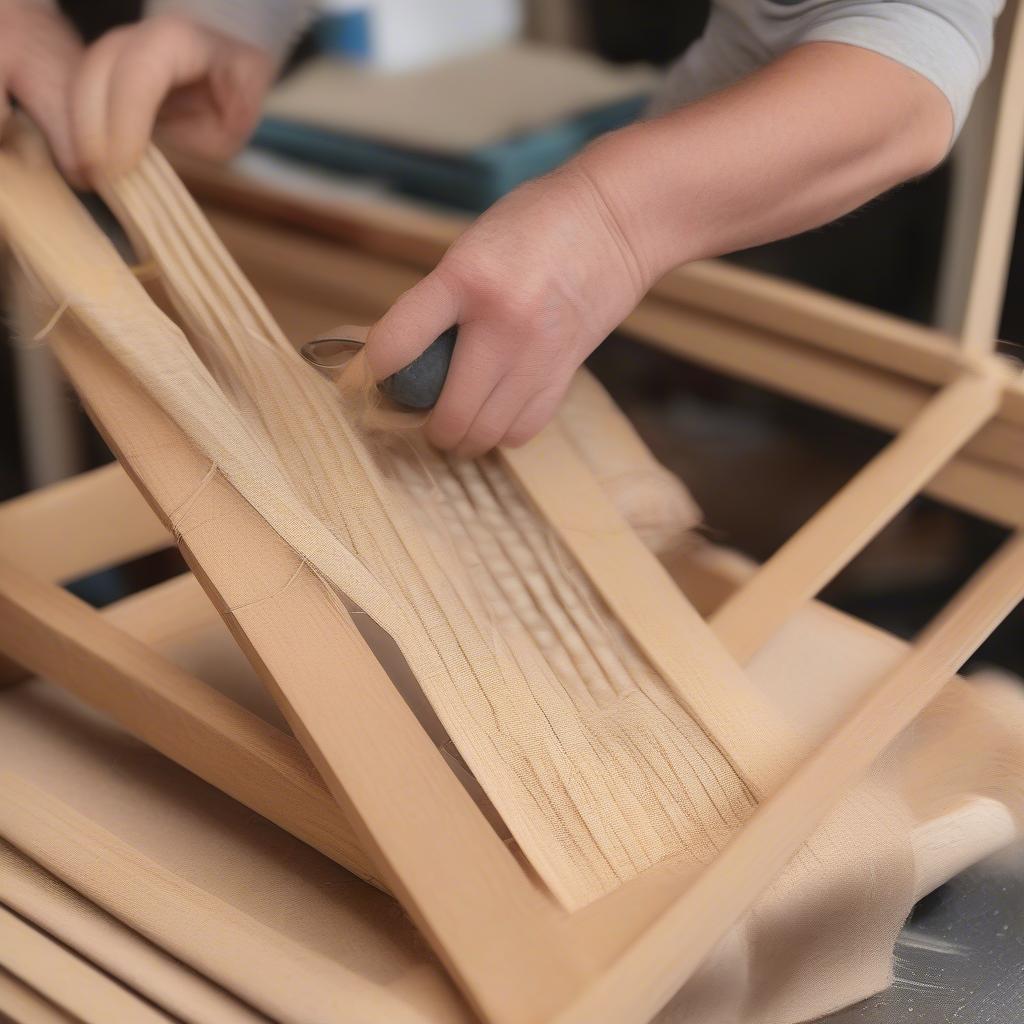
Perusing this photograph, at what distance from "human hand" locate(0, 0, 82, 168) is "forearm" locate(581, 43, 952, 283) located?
0.93 feet

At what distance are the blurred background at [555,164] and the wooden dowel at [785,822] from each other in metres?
0.50

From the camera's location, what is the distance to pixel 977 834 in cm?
49

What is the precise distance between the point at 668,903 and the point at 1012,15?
512mm

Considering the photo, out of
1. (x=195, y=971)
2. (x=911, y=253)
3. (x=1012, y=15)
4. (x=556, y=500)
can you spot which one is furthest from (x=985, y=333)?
(x=911, y=253)

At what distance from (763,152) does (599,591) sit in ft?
0.67

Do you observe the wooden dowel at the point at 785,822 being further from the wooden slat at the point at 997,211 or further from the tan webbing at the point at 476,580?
the wooden slat at the point at 997,211

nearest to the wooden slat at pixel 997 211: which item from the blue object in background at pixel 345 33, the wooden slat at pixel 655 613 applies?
the wooden slat at pixel 655 613

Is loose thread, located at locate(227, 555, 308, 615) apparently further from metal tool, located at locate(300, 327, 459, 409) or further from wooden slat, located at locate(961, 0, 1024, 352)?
wooden slat, located at locate(961, 0, 1024, 352)

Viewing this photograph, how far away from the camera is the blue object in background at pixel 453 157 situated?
3.67ft

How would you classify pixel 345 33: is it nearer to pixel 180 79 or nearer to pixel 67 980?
pixel 180 79

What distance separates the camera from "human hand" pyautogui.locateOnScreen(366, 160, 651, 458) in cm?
50

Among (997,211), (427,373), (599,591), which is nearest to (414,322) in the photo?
(427,373)

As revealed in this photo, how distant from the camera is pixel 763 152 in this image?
0.53 metres

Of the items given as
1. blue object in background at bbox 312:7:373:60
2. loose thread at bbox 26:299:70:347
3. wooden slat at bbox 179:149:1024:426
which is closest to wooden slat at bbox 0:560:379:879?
loose thread at bbox 26:299:70:347
